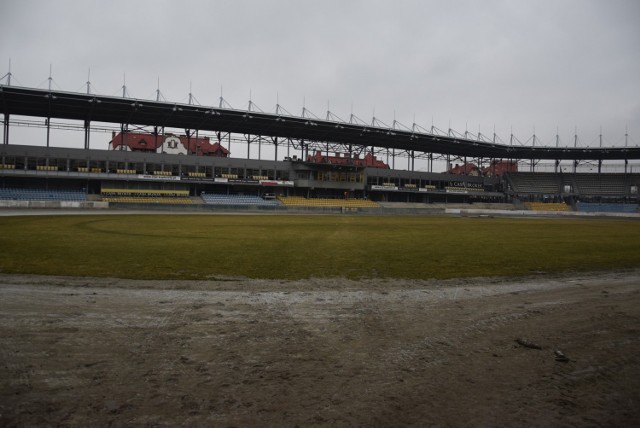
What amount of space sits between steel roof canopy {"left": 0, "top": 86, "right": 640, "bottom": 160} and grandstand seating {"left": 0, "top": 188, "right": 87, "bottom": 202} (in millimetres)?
12867

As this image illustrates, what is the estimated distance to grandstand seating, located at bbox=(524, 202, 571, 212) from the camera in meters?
81.7

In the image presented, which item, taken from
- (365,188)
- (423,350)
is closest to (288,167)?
(365,188)

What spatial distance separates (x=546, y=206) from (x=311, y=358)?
93414mm

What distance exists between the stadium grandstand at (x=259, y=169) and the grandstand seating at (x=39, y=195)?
0.42ft

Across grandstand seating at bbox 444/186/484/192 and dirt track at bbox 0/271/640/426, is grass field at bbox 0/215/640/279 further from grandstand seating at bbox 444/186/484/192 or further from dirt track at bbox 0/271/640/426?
grandstand seating at bbox 444/186/484/192

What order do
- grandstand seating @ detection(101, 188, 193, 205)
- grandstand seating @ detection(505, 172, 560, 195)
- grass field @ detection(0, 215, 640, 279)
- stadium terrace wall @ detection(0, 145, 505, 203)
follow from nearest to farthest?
1. grass field @ detection(0, 215, 640, 279)
2. grandstand seating @ detection(101, 188, 193, 205)
3. stadium terrace wall @ detection(0, 145, 505, 203)
4. grandstand seating @ detection(505, 172, 560, 195)

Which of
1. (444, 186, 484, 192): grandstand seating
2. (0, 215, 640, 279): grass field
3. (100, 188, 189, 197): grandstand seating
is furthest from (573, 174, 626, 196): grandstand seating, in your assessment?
(100, 188, 189, 197): grandstand seating

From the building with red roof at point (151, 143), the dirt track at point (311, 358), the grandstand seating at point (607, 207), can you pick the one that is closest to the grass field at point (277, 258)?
the dirt track at point (311, 358)

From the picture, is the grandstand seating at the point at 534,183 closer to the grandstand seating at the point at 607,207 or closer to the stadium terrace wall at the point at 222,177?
the stadium terrace wall at the point at 222,177

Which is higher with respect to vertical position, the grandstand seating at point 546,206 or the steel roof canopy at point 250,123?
the steel roof canopy at point 250,123

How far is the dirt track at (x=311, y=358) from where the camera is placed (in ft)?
10.8

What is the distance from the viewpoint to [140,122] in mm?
65375

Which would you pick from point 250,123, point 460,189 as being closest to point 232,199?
point 250,123

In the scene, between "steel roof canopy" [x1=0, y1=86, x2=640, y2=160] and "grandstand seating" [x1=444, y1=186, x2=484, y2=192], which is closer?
"steel roof canopy" [x1=0, y1=86, x2=640, y2=160]
